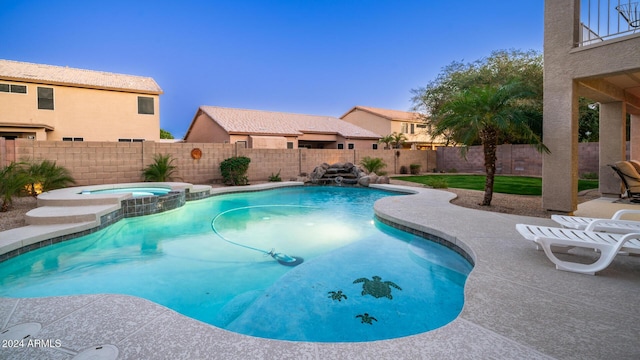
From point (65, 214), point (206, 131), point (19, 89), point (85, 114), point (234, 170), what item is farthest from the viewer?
point (206, 131)

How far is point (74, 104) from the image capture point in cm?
1869

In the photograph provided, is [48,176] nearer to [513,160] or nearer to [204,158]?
[204,158]

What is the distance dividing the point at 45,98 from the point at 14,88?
52.2 inches

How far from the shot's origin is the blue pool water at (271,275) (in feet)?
11.0

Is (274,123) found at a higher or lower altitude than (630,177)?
higher

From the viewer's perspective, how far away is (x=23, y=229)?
18.9 ft

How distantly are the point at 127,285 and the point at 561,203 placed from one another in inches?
332

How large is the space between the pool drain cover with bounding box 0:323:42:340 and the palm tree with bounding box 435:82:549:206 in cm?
850

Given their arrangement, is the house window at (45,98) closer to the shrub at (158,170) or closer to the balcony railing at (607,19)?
the shrub at (158,170)

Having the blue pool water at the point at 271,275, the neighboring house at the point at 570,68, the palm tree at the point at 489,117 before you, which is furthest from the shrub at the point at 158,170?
the neighboring house at the point at 570,68

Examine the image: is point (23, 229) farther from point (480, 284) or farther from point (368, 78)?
point (368, 78)

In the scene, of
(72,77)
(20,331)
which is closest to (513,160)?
(20,331)

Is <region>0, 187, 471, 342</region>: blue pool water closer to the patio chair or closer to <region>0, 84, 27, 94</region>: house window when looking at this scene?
the patio chair

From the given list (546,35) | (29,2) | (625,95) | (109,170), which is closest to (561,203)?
(546,35)
